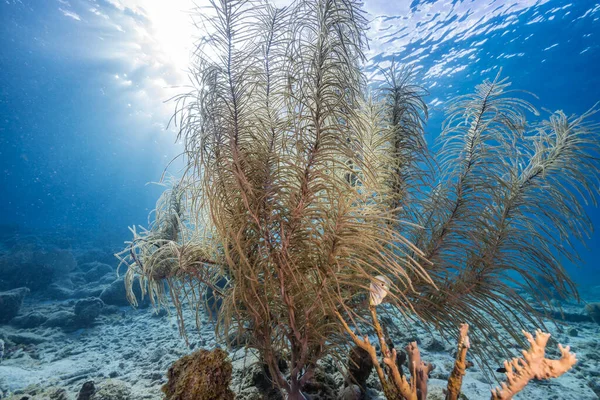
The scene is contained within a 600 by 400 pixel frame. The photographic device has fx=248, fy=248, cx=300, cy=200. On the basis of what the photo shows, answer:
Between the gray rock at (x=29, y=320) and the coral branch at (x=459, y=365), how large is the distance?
13651mm

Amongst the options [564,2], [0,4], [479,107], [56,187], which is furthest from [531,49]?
[56,187]

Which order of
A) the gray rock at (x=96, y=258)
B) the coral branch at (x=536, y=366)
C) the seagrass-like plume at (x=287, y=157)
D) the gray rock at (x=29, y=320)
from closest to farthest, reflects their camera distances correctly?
1. the coral branch at (x=536, y=366)
2. the seagrass-like plume at (x=287, y=157)
3. the gray rock at (x=29, y=320)
4. the gray rock at (x=96, y=258)

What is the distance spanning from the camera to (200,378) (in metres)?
2.14

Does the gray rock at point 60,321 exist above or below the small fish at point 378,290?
below

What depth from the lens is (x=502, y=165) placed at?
119 inches

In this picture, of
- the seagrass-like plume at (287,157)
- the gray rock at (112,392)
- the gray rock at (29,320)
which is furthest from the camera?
the gray rock at (29,320)

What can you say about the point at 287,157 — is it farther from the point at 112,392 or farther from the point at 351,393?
the point at 112,392

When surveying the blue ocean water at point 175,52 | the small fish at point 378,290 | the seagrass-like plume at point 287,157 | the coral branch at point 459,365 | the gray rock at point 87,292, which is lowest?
the gray rock at point 87,292

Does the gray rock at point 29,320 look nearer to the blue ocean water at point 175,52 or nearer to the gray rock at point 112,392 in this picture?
the gray rock at point 112,392

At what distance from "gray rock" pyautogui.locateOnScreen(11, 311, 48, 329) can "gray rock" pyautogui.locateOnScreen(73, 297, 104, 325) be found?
1.17 m

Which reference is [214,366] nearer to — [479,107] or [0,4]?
[479,107]

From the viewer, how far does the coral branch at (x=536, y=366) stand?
1200 mm

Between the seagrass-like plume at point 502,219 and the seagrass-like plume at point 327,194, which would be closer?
the seagrass-like plume at point 327,194

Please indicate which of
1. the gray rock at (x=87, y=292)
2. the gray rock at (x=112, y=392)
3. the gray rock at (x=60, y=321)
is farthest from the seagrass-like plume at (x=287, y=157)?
the gray rock at (x=87, y=292)
